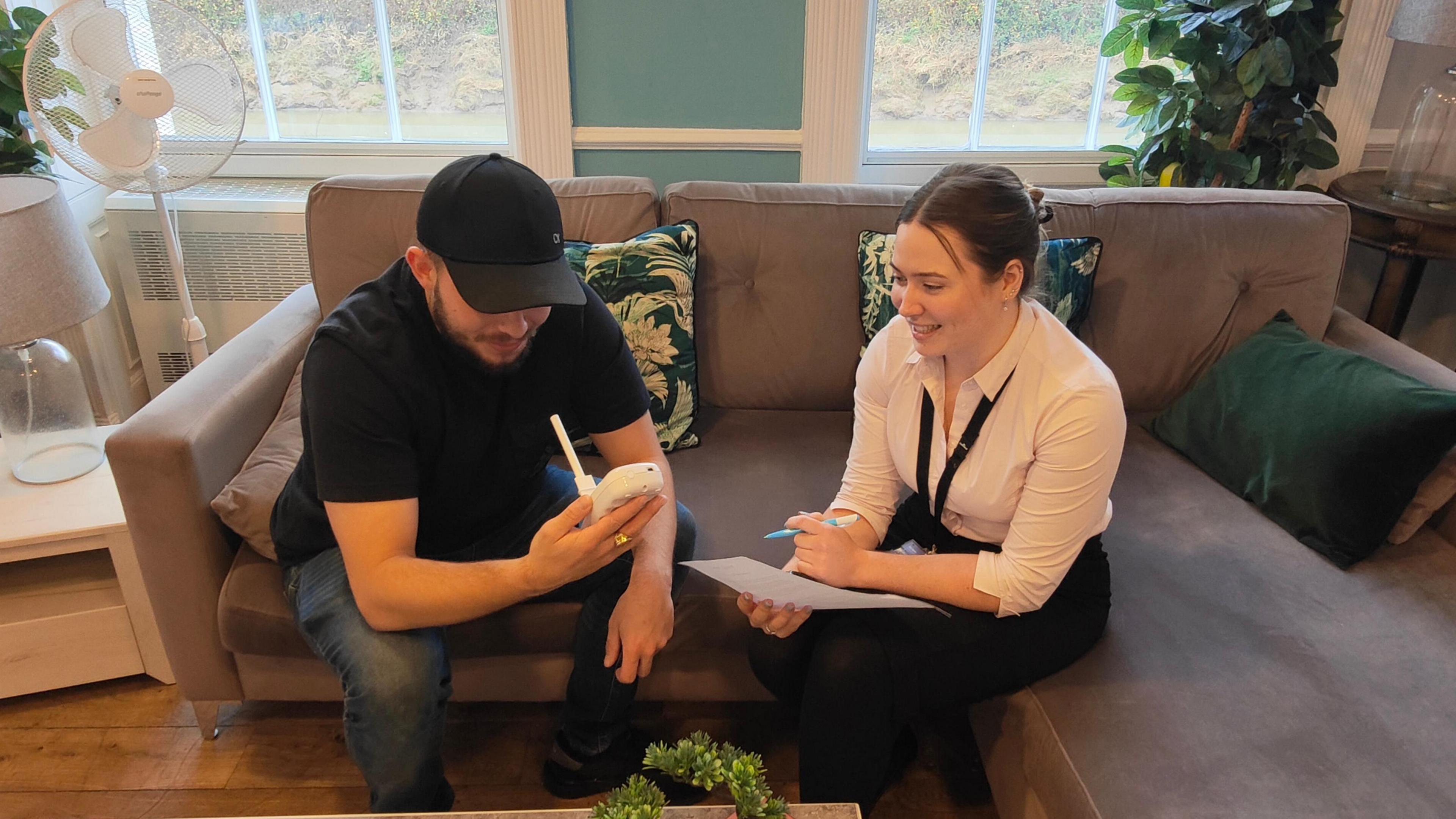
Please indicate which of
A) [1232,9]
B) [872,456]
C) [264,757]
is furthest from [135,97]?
[1232,9]

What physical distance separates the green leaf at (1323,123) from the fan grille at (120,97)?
2.60 m

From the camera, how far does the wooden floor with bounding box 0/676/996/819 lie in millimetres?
1624

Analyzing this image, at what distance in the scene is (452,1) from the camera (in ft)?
8.50

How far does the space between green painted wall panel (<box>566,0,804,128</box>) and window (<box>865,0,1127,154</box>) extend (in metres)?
0.30

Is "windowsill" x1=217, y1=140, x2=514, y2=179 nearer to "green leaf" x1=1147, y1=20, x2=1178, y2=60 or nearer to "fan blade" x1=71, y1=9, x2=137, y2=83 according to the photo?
"fan blade" x1=71, y1=9, x2=137, y2=83

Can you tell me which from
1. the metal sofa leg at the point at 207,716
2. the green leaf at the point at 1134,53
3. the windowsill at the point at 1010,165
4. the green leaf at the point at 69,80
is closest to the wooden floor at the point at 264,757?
the metal sofa leg at the point at 207,716

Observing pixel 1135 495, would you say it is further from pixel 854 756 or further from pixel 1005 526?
pixel 854 756

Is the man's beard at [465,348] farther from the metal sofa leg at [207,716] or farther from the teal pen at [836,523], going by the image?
the metal sofa leg at [207,716]

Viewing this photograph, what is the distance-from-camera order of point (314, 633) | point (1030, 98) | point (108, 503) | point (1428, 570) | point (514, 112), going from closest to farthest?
point (314, 633)
point (1428, 570)
point (108, 503)
point (514, 112)
point (1030, 98)

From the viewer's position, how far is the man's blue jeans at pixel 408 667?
4.36 feet

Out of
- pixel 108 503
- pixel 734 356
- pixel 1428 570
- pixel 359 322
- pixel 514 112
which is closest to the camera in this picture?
pixel 359 322

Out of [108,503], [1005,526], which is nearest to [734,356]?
[1005,526]

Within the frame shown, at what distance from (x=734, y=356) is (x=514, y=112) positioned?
99 centimetres

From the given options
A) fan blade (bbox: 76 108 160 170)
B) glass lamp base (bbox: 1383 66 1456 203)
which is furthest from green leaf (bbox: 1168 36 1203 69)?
fan blade (bbox: 76 108 160 170)
